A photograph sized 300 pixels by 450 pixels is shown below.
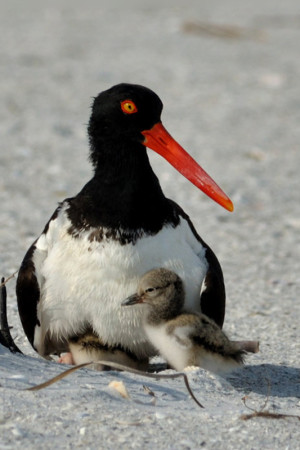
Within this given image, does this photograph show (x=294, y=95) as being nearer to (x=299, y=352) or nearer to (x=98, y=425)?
(x=299, y=352)

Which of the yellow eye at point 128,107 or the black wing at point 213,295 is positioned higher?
the yellow eye at point 128,107

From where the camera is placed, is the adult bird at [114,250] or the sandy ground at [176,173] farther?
the adult bird at [114,250]

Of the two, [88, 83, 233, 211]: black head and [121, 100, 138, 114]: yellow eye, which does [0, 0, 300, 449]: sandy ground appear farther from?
[121, 100, 138, 114]: yellow eye

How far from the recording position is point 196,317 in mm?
5414

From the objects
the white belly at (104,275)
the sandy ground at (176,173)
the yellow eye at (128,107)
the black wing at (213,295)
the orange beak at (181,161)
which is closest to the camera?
the sandy ground at (176,173)

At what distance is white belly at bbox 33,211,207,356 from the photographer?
215 inches

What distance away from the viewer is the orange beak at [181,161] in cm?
587

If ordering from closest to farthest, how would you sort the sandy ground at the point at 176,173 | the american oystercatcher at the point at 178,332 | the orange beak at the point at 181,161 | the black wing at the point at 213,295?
1. the sandy ground at the point at 176,173
2. the american oystercatcher at the point at 178,332
3. the black wing at the point at 213,295
4. the orange beak at the point at 181,161

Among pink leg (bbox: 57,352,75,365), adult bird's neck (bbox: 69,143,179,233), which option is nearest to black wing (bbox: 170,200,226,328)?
adult bird's neck (bbox: 69,143,179,233)

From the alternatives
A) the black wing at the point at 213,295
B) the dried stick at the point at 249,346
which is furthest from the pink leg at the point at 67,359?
the dried stick at the point at 249,346

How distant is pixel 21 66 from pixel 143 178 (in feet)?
28.8

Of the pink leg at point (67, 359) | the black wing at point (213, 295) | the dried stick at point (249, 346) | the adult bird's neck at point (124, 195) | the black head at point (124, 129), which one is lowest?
the pink leg at point (67, 359)

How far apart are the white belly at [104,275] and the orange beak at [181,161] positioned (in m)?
0.31

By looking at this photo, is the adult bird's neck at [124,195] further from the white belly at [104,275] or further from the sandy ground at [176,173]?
the sandy ground at [176,173]
